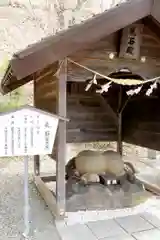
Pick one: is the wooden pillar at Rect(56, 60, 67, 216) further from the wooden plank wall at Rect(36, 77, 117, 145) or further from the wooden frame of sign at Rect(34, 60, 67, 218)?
the wooden plank wall at Rect(36, 77, 117, 145)

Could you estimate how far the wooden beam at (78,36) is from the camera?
8.08 ft

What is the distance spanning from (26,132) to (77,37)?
993 millimetres

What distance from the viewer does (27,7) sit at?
32.6 ft

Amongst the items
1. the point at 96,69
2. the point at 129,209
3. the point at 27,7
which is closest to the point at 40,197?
the point at 129,209

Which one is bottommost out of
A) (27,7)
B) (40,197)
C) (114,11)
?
(40,197)

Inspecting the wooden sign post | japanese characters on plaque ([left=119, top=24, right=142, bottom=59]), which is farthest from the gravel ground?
japanese characters on plaque ([left=119, top=24, right=142, bottom=59])

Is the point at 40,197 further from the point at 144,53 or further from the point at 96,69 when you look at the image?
the point at 144,53

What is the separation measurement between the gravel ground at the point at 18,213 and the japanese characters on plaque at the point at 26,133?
2.87 ft

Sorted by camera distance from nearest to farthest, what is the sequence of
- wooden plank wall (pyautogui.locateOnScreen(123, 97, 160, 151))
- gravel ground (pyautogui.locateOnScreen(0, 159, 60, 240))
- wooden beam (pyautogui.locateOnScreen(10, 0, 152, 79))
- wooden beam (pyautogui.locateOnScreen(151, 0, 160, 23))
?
wooden beam (pyautogui.locateOnScreen(10, 0, 152, 79)), wooden beam (pyautogui.locateOnScreen(151, 0, 160, 23)), gravel ground (pyautogui.locateOnScreen(0, 159, 60, 240)), wooden plank wall (pyautogui.locateOnScreen(123, 97, 160, 151))

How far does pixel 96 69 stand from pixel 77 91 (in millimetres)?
1705

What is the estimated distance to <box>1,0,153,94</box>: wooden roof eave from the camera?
2465 millimetres

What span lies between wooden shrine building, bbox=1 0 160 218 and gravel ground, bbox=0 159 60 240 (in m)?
0.18

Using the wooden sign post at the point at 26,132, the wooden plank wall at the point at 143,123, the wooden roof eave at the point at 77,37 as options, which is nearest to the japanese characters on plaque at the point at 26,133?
the wooden sign post at the point at 26,132

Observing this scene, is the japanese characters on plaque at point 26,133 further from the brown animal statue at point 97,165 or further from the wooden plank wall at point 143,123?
the wooden plank wall at point 143,123
